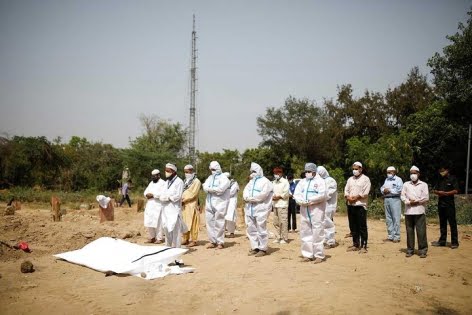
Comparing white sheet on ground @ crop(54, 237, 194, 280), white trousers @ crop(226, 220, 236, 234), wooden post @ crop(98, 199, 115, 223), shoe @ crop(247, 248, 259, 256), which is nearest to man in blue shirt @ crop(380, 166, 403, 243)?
shoe @ crop(247, 248, 259, 256)

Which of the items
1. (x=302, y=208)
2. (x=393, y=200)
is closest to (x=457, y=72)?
(x=393, y=200)

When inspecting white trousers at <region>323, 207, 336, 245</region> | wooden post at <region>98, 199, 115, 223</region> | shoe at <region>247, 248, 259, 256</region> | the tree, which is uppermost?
the tree

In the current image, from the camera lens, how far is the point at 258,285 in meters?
6.21

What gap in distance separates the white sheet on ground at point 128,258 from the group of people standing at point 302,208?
104 centimetres

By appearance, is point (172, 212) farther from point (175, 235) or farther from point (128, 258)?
point (128, 258)

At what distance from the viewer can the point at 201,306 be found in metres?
5.38

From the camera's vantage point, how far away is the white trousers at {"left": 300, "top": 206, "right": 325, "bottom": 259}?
7.73 m

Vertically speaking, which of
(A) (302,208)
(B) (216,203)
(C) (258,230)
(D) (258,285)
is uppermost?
(B) (216,203)

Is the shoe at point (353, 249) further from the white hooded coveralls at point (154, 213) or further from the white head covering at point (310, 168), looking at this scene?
the white hooded coveralls at point (154, 213)

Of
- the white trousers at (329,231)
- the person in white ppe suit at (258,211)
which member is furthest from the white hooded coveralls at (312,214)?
the white trousers at (329,231)

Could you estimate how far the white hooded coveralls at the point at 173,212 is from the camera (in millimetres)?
8562

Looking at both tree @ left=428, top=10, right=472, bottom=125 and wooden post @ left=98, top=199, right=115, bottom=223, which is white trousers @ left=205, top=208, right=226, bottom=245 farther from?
tree @ left=428, top=10, right=472, bottom=125

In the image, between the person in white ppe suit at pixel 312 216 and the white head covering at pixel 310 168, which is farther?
the white head covering at pixel 310 168

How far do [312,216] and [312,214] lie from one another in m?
0.04
